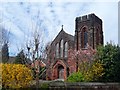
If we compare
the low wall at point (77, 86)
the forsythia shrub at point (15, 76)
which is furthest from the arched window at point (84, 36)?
the forsythia shrub at point (15, 76)

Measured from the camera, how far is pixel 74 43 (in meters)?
28.3

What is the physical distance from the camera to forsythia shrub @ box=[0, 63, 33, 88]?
13.0 meters

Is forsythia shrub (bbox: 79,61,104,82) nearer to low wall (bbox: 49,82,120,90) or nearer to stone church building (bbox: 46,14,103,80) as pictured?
low wall (bbox: 49,82,120,90)

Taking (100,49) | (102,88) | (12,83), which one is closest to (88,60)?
(100,49)

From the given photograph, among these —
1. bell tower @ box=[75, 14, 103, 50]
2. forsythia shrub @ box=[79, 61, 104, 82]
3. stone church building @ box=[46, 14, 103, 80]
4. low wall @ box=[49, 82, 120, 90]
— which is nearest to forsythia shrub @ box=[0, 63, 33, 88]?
low wall @ box=[49, 82, 120, 90]

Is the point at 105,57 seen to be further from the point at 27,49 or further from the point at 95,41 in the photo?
the point at 27,49

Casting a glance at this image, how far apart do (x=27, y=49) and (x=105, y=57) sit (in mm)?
8123

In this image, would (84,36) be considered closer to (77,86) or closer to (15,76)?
(77,86)

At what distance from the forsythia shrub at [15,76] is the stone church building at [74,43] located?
1283 cm

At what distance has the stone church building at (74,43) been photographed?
89.2 ft

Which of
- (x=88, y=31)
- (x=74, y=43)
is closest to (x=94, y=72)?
(x=88, y=31)

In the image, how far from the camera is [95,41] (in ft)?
89.1

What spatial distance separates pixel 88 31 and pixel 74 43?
1953mm

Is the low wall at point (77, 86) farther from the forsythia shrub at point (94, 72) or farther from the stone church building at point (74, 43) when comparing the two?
the stone church building at point (74, 43)
